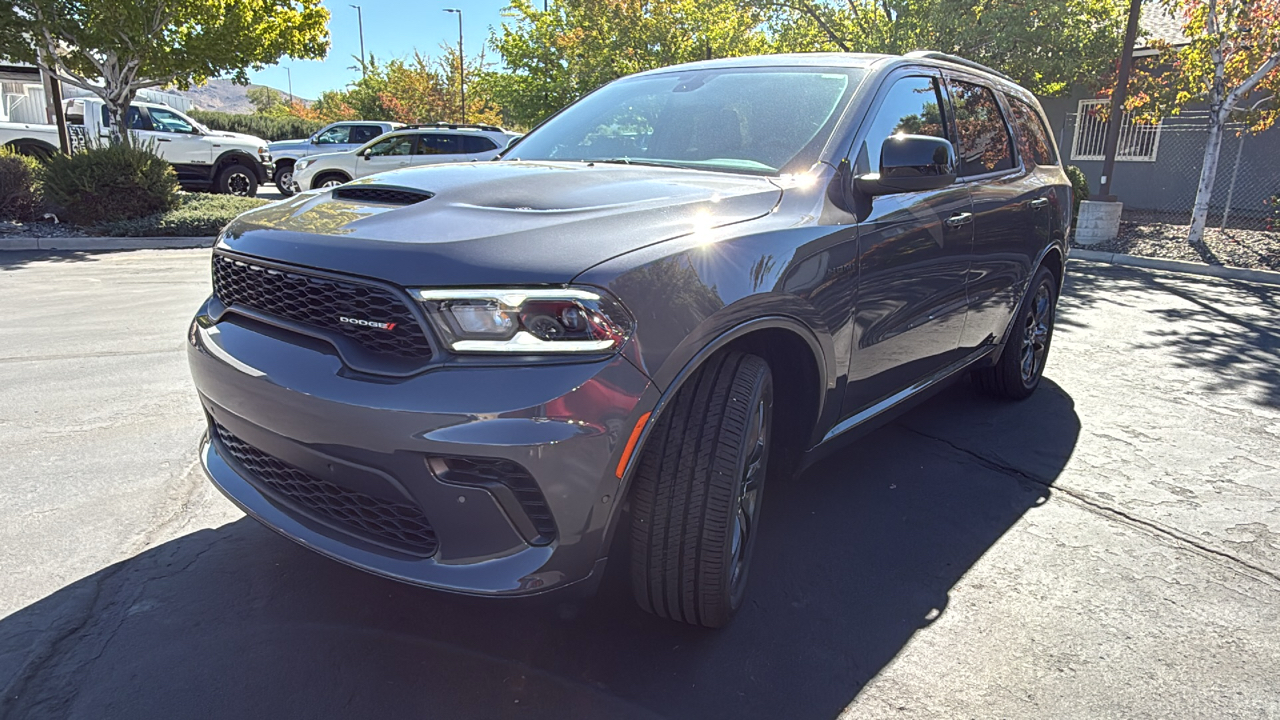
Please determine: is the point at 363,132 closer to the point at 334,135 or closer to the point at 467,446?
the point at 334,135

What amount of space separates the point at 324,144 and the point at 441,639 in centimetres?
1937

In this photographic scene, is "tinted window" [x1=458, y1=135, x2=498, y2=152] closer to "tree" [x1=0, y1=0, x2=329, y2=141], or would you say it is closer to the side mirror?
"tree" [x1=0, y1=0, x2=329, y2=141]

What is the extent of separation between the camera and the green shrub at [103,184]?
1109cm

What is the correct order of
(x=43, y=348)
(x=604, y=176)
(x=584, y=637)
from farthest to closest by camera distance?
(x=43, y=348) < (x=604, y=176) < (x=584, y=637)

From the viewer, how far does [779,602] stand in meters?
2.63

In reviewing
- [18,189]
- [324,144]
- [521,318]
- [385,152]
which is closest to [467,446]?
[521,318]

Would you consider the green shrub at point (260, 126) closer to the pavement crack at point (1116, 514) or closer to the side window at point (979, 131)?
the side window at point (979, 131)

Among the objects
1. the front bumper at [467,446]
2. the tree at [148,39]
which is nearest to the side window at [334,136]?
the tree at [148,39]

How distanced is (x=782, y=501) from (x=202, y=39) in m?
13.4

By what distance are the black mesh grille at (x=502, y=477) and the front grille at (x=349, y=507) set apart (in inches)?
6.5

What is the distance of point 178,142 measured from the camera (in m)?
15.4

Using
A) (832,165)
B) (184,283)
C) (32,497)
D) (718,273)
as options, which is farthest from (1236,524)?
(184,283)

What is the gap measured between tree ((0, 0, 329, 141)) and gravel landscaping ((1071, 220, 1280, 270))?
13.8m

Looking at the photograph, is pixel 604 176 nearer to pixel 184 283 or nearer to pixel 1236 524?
pixel 1236 524
